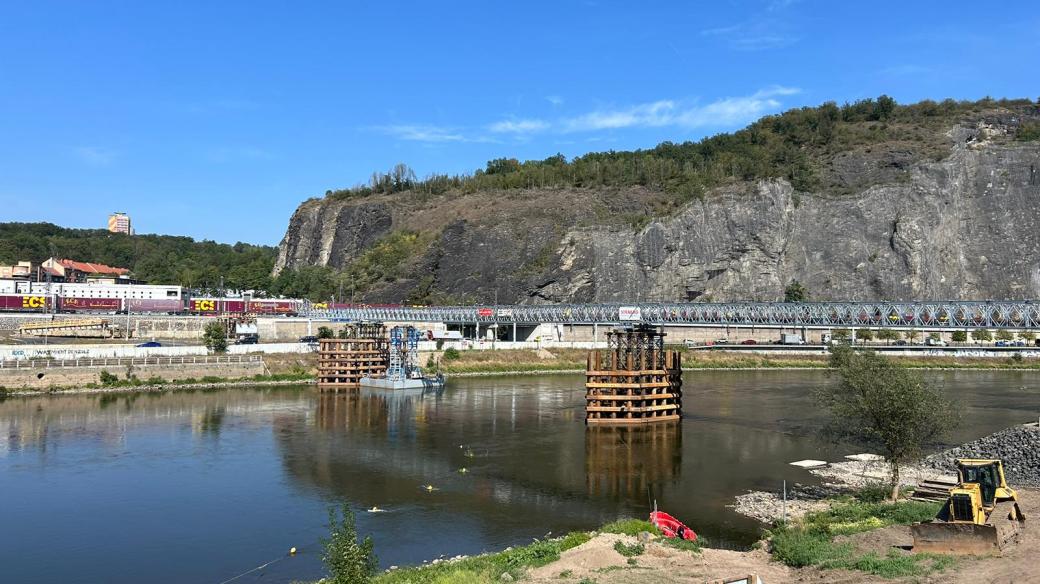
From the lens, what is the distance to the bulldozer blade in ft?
63.1

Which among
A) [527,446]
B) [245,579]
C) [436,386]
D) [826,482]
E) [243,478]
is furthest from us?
[436,386]

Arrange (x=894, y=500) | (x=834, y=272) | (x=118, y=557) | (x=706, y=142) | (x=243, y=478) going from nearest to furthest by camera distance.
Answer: (x=118, y=557)
(x=894, y=500)
(x=243, y=478)
(x=834, y=272)
(x=706, y=142)

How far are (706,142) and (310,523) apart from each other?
181895mm

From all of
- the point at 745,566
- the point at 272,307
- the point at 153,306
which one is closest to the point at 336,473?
the point at 745,566

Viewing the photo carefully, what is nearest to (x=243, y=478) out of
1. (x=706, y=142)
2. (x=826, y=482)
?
(x=826, y=482)

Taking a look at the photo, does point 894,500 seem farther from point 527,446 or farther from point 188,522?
point 188,522

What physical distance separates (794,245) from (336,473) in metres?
111

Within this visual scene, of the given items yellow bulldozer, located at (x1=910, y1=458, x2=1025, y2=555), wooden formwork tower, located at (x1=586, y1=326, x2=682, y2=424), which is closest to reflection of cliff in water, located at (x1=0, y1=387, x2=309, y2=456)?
wooden formwork tower, located at (x1=586, y1=326, x2=682, y2=424)

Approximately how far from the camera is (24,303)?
4491 inches

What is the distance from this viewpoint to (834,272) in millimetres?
125812

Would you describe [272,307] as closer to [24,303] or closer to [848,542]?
[24,303]

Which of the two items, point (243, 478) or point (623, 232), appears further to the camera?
point (623, 232)

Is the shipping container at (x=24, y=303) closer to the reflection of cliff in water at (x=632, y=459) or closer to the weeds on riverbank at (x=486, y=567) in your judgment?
the reflection of cliff in water at (x=632, y=459)

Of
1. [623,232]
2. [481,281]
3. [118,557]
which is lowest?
[118,557]
